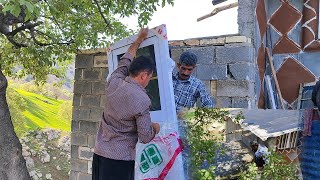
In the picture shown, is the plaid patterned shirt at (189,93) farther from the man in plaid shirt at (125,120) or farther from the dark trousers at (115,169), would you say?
the dark trousers at (115,169)

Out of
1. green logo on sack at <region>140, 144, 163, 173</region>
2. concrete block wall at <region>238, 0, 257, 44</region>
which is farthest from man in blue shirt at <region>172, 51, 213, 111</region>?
concrete block wall at <region>238, 0, 257, 44</region>

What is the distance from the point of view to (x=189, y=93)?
3.04 meters

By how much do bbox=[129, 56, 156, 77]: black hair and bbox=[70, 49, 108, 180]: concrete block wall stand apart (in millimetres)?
2263

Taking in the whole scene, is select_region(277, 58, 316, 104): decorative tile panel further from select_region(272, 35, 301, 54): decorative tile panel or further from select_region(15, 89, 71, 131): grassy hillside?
select_region(15, 89, 71, 131): grassy hillside

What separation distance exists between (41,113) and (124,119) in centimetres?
1179

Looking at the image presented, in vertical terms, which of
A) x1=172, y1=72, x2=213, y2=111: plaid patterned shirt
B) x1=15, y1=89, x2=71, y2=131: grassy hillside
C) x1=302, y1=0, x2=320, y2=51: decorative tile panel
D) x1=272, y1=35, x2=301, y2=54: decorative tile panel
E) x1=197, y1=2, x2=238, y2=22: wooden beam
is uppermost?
x1=197, y1=2, x2=238, y2=22: wooden beam

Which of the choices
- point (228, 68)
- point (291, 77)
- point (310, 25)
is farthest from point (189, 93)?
point (310, 25)

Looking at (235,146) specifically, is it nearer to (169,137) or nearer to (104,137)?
(169,137)

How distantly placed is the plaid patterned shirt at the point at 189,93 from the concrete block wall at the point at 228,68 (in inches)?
35.9

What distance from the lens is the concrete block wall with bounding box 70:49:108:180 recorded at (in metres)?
4.81

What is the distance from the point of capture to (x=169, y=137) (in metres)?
2.65

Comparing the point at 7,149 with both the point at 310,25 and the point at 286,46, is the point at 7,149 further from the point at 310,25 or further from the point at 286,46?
the point at 310,25

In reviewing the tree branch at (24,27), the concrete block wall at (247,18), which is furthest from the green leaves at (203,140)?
the tree branch at (24,27)

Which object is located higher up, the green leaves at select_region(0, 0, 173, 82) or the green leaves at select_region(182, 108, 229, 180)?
the green leaves at select_region(0, 0, 173, 82)
